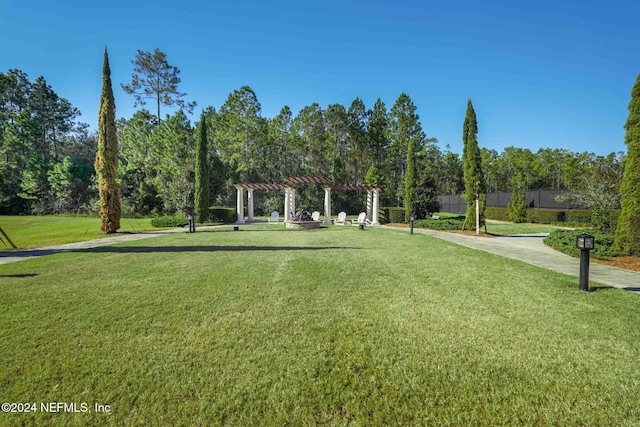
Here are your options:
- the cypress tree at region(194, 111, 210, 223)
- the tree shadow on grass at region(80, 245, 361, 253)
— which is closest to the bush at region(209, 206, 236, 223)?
the cypress tree at region(194, 111, 210, 223)

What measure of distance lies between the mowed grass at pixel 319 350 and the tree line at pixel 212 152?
16.0 meters

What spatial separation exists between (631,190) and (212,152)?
2543 centimetres

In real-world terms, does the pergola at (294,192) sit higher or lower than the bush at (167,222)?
higher

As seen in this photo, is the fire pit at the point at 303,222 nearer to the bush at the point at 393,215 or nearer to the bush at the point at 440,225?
the bush at the point at 440,225

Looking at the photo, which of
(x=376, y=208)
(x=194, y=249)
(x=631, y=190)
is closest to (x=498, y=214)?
(x=376, y=208)

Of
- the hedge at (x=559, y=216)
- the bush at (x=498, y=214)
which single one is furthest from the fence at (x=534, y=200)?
the bush at (x=498, y=214)

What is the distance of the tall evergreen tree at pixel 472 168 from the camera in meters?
14.8

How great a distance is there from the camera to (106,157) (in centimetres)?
1388

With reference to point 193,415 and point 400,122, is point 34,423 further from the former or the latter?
point 400,122

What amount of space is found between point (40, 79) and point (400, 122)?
45875mm

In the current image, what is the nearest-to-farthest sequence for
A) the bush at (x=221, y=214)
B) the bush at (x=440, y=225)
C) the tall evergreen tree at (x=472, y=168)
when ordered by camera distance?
the tall evergreen tree at (x=472, y=168), the bush at (x=440, y=225), the bush at (x=221, y=214)

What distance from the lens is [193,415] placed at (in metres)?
1.99

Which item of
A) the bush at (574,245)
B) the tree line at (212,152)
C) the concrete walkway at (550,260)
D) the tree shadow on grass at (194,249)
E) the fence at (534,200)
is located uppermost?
the tree line at (212,152)

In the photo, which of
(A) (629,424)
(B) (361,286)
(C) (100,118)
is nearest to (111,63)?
(C) (100,118)
